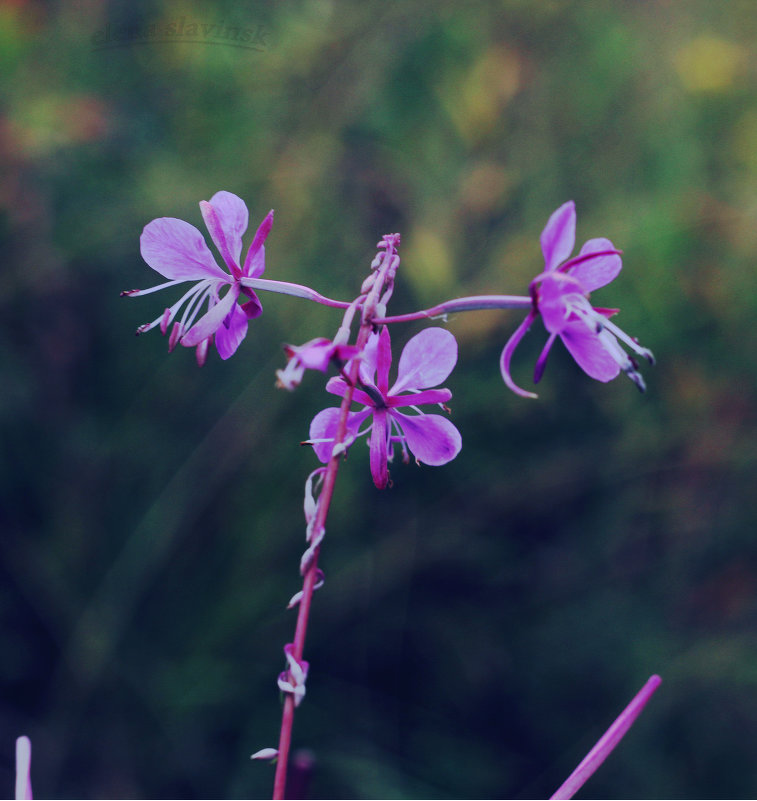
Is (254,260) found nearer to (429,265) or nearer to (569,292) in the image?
(569,292)

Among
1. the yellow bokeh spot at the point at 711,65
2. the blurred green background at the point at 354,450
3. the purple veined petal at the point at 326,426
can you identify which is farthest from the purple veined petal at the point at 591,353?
the yellow bokeh spot at the point at 711,65

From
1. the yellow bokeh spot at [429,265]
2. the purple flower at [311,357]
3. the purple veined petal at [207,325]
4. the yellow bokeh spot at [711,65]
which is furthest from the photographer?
the yellow bokeh spot at [711,65]

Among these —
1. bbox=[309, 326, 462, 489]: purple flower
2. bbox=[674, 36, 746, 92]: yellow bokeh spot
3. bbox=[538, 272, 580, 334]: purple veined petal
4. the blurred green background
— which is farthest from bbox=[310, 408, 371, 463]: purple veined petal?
bbox=[674, 36, 746, 92]: yellow bokeh spot

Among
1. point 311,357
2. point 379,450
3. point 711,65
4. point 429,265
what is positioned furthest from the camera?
point 711,65

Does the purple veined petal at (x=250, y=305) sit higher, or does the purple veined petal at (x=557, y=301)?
the purple veined petal at (x=250, y=305)

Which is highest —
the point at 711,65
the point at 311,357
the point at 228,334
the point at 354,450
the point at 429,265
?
the point at 711,65

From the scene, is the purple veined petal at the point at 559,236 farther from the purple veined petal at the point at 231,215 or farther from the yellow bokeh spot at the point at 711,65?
the yellow bokeh spot at the point at 711,65

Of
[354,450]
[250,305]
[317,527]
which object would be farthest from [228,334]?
[354,450]

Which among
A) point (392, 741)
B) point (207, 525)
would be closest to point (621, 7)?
point (207, 525)
